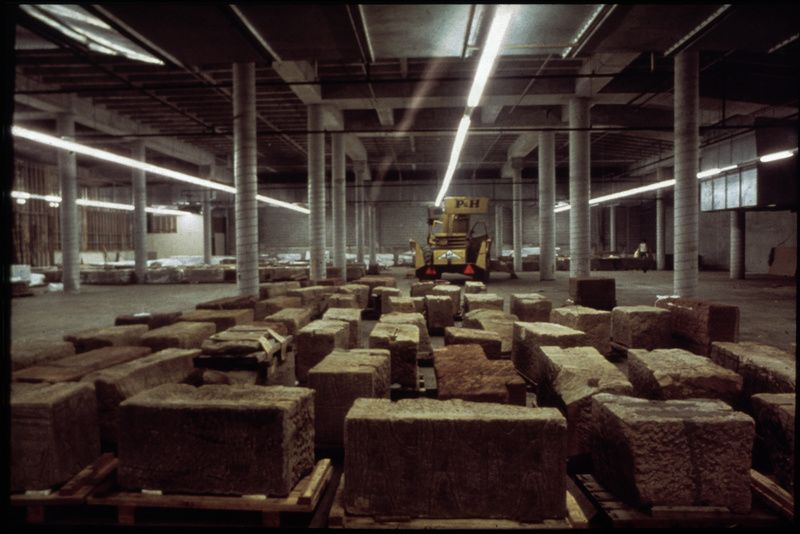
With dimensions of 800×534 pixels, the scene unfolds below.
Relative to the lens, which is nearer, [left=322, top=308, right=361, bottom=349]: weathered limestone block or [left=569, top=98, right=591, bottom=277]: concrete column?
[left=322, top=308, right=361, bottom=349]: weathered limestone block

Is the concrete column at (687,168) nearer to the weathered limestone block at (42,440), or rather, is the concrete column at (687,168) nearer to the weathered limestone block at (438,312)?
the weathered limestone block at (438,312)

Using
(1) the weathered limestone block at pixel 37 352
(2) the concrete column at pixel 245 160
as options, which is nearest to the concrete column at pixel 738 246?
(2) the concrete column at pixel 245 160

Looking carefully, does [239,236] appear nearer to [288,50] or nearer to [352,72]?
[288,50]

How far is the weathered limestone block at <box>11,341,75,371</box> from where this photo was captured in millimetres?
3496

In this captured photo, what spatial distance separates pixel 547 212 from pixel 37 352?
18640 mm

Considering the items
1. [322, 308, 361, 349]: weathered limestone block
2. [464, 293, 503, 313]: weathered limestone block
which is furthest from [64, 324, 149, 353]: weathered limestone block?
[464, 293, 503, 313]: weathered limestone block

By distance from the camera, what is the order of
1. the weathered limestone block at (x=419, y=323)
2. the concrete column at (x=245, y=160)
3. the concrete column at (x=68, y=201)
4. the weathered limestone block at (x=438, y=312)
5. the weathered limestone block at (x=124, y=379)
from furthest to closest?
the concrete column at (x=68, y=201) < the concrete column at (x=245, y=160) < the weathered limestone block at (x=438, y=312) < the weathered limestone block at (x=419, y=323) < the weathered limestone block at (x=124, y=379)

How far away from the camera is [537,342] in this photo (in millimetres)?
4426

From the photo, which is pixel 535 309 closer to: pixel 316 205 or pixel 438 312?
pixel 438 312

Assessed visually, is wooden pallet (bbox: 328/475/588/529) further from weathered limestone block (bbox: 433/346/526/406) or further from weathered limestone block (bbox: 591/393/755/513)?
weathered limestone block (bbox: 433/346/526/406)

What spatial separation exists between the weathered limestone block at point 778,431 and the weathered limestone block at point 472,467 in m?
1.39

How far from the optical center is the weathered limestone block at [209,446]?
232 cm

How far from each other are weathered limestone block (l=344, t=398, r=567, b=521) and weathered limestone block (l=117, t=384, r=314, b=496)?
548 mm

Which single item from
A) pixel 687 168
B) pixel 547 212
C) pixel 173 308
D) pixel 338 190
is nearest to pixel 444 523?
pixel 687 168
